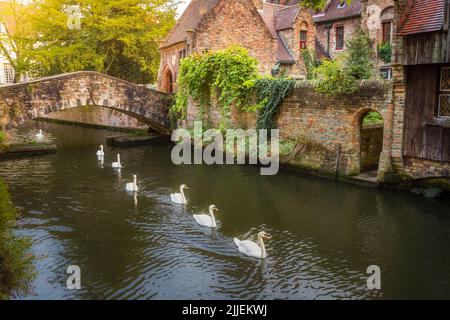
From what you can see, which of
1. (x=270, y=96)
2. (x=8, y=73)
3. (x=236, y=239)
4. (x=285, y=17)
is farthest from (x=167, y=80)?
(x=8, y=73)

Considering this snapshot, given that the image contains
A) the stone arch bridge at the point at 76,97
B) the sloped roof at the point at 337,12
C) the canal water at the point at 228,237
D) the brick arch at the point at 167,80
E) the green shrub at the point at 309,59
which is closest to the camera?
the canal water at the point at 228,237

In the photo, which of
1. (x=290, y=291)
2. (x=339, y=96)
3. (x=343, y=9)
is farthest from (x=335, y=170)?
(x=343, y=9)

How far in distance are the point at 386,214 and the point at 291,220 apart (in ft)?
8.55

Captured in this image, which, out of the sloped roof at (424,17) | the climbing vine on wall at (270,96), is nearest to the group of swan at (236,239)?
the climbing vine on wall at (270,96)

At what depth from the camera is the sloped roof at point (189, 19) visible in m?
24.8

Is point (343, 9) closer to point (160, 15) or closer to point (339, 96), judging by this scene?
point (160, 15)

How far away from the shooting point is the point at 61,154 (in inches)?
837

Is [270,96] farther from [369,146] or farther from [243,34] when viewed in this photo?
[243,34]

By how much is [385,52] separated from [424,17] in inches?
476

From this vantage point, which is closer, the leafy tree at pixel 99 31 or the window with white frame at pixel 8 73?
the leafy tree at pixel 99 31

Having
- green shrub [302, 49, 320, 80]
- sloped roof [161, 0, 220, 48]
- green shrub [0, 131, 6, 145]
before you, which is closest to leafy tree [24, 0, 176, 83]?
sloped roof [161, 0, 220, 48]

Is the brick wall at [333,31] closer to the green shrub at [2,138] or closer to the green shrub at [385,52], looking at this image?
the green shrub at [385,52]

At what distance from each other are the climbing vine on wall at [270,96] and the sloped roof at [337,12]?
12.2m

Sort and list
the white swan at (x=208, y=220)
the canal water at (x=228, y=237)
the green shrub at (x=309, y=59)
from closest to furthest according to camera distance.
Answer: the canal water at (x=228, y=237)
the white swan at (x=208, y=220)
the green shrub at (x=309, y=59)
